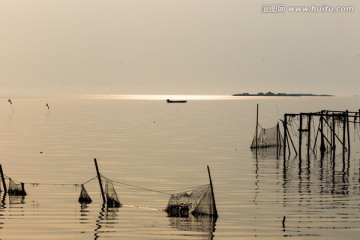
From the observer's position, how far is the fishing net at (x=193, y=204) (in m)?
34.1

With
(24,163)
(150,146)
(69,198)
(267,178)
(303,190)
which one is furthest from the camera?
(150,146)

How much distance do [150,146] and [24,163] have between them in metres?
23.9

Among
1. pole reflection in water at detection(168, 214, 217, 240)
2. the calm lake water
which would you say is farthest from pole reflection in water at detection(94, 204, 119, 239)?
pole reflection in water at detection(168, 214, 217, 240)

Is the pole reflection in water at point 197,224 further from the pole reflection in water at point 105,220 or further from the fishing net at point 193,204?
the pole reflection in water at point 105,220

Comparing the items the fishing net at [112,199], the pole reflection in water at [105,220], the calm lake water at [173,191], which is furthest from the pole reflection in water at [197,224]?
the fishing net at [112,199]

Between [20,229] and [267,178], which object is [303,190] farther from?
[20,229]

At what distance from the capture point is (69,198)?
41.1m

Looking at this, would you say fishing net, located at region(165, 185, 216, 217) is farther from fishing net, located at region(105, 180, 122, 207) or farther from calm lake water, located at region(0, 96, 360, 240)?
fishing net, located at region(105, 180, 122, 207)

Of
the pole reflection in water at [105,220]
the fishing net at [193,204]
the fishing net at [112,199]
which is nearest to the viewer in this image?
the pole reflection in water at [105,220]

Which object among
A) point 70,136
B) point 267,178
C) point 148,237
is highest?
point 70,136

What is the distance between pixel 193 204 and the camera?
3475 centimetres

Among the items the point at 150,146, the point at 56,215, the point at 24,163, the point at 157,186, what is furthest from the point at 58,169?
the point at 150,146

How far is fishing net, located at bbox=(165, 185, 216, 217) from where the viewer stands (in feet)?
112

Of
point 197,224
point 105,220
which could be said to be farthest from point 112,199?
point 197,224
